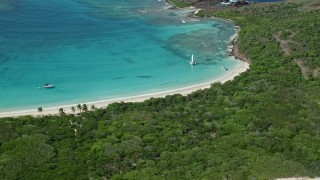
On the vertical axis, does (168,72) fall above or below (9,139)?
above

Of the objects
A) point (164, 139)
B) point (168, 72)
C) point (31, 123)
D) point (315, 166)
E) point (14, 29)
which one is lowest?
point (315, 166)

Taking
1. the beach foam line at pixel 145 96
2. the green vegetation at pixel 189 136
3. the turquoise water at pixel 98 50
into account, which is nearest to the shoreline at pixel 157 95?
the beach foam line at pixel 145 96

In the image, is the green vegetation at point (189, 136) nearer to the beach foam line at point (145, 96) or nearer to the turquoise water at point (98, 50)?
the beach foam line at point (145, 96)

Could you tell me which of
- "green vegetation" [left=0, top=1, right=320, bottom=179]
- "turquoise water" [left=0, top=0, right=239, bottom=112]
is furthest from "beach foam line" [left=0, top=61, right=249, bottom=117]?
"green vegetation" [left=0, top=1, right=320, bottom=179]

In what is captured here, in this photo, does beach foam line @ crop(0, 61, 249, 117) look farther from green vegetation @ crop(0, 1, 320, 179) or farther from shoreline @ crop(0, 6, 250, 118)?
green vegetation @ crop(0, 1, 320, 179)

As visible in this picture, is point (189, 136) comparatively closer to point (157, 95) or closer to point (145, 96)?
point (157, 95)

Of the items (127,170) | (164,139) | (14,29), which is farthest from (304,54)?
(14,29)

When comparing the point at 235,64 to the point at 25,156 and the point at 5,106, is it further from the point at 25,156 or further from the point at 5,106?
the point at 25,156
